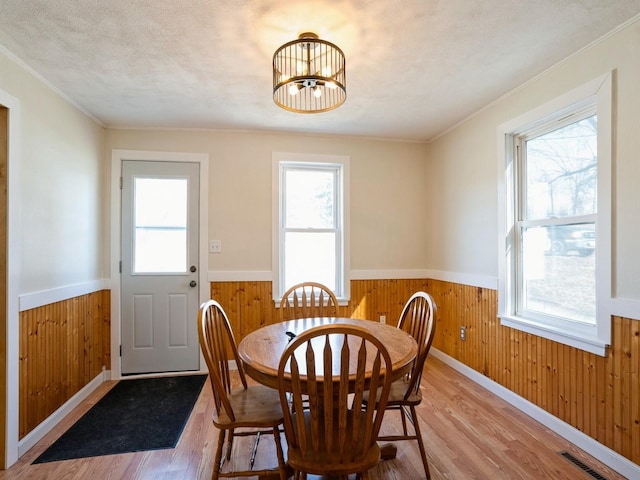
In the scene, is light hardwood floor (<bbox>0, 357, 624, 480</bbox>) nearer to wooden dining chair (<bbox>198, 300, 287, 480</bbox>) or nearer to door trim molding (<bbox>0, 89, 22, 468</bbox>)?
door trim molding (<bbox>0, 89, 22, 468</bbox>)

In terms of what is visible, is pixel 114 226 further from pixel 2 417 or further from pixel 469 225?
pixel 469 225

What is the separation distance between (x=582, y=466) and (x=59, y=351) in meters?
3.45

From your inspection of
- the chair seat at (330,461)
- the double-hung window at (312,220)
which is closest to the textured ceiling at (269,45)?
the double-hung window at (312,220)

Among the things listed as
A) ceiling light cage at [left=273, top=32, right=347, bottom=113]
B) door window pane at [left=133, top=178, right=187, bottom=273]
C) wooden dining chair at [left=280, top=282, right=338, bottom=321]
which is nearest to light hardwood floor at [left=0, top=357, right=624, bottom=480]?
wooden dining chair at [left=280, top=282, right=338, bottom=321]

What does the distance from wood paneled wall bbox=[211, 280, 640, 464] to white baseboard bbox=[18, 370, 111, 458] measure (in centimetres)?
124

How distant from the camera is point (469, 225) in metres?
2.98

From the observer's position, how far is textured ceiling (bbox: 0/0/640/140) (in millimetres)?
1578

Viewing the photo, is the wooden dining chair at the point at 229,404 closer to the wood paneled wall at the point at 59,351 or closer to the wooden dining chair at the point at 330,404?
the wooden dining chair at the point at 330,404

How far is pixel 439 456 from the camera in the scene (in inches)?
73.2

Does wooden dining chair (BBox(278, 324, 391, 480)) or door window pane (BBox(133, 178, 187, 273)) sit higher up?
door window pane (BBox(133, 178, 187, 273))

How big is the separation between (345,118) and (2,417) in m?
3.16

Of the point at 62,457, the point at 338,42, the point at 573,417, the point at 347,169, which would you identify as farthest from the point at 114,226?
the point at 573,417

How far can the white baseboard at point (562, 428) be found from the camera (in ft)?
5.57

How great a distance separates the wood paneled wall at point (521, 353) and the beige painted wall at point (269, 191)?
1.03 feet
